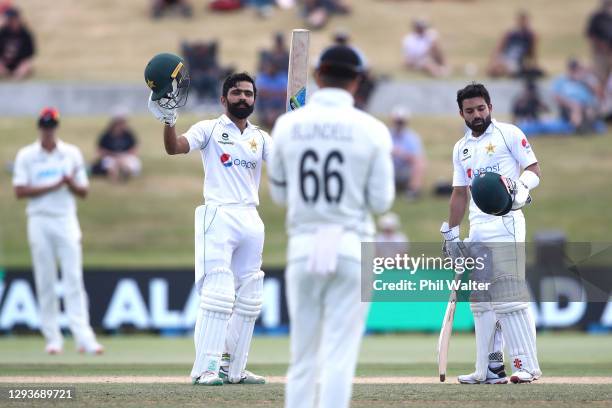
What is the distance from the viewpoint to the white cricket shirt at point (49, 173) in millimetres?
13797

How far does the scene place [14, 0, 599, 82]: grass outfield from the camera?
2878cm

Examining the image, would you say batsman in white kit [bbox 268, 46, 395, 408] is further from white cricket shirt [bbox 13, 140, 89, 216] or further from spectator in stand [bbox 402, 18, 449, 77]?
spectator in stand [bbox 402, 18, 449, 77]

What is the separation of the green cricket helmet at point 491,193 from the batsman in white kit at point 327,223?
225cm

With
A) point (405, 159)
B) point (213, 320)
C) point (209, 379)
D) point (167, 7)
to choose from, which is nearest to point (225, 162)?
point (213, 320)

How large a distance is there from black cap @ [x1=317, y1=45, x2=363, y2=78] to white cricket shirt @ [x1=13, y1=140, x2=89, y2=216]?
752 cm

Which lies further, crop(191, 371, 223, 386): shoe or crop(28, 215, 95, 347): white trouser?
crop(28, 215, 95, 347): white trouser

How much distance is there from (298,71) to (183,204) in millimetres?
13776

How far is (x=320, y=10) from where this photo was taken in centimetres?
3011

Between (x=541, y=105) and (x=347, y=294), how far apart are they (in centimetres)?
1861

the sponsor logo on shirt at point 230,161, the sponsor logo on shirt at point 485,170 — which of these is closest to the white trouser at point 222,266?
the sponsor logo on shirt at point 230,161

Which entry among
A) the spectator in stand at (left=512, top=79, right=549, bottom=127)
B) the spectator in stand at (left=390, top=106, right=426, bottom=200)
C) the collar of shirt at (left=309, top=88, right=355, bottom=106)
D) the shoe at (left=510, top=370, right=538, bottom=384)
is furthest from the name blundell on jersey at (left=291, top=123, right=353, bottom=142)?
the spectator in stand at (left=512, top=79, right=549, bottom=127)

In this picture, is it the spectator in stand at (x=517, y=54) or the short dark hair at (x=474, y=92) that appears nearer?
the short dark hair at (x=474, y=92)

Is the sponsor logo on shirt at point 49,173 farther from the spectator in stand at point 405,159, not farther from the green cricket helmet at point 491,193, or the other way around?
the spectator in stand at point 405,159

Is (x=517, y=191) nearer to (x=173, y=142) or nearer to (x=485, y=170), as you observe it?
(x=485, y=170)
